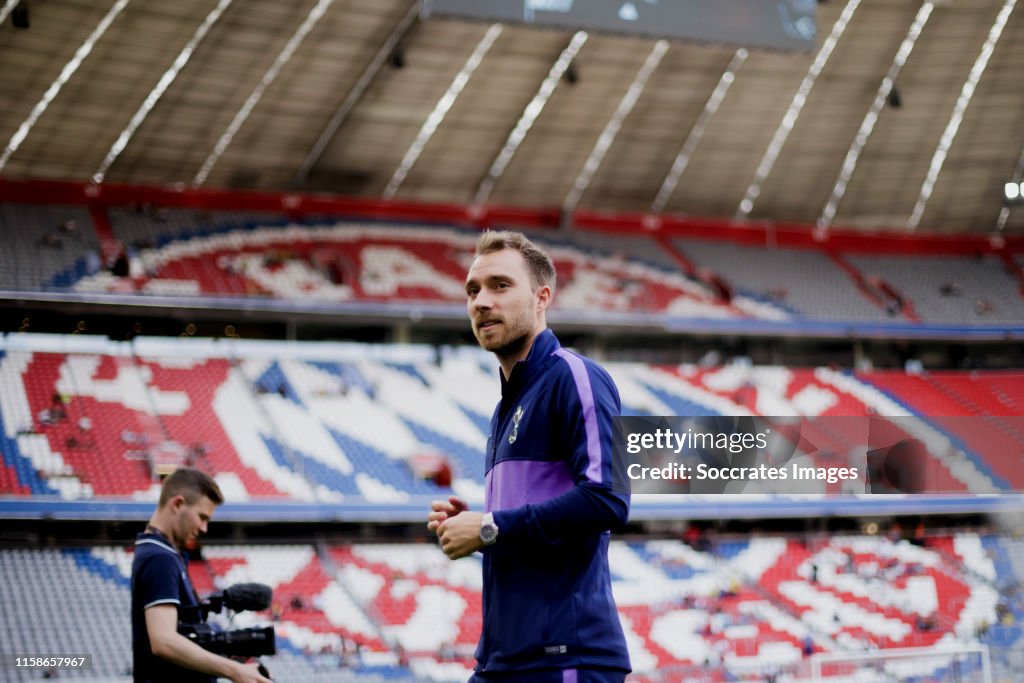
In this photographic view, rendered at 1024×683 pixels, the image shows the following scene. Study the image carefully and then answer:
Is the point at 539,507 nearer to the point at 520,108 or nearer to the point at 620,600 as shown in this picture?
the point at 620,600

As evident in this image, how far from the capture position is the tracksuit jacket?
3.09 meters

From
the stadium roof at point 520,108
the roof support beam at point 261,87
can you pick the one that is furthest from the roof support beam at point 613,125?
the roof support beam at point 261,87

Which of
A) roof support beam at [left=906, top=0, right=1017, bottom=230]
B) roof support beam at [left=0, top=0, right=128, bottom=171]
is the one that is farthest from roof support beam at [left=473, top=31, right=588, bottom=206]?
roof support beam at [left=906, top=0, right=1017, bottom=230]

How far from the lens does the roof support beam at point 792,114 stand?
26.5 meters

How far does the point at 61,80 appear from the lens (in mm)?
23797

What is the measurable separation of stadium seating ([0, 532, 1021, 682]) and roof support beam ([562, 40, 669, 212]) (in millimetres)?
10301

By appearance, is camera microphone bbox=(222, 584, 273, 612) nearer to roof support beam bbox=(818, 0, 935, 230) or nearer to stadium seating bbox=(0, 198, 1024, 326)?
stadium seating bbox=(0, 198, 1024, 326)

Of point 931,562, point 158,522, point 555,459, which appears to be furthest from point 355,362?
point 555,459

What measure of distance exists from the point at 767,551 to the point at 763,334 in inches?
281

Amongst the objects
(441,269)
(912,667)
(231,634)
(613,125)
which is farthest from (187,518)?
(613,125)

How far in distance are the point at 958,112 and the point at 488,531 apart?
29.8 meters

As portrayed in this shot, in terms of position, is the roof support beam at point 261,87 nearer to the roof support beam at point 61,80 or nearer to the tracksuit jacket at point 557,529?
the roof support beam at point 61,80

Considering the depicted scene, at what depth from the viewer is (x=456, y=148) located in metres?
28.4

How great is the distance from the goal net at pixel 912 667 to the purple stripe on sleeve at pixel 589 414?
8598 millimetres
